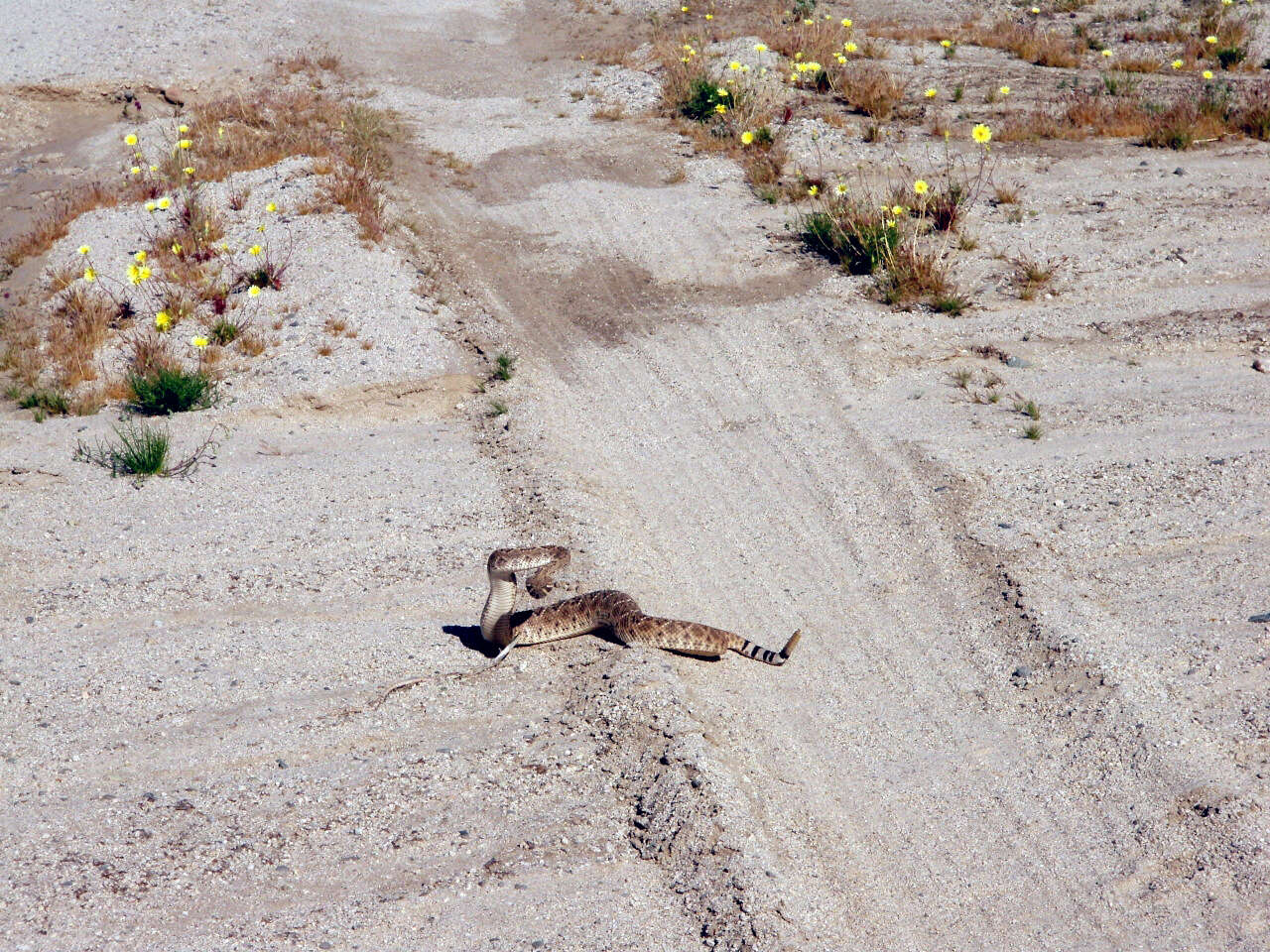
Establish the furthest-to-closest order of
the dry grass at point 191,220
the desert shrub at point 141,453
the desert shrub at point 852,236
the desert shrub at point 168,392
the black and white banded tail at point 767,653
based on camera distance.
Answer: the desert shrub at point 852,236 < the dry grass at point 191,220 < the desert shrub at point 168,392 < the desert shrub at point 141,453 < the black and white banded tail at point 767,653

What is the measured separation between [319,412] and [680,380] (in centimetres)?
317

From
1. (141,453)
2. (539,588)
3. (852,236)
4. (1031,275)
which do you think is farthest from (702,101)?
(539,588)

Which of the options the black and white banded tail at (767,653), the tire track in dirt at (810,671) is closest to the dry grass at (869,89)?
the tire track in dirt at (810,671)

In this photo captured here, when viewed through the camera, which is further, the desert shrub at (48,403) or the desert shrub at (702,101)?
the desert shrub at (702,101)

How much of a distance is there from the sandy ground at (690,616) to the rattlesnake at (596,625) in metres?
0.13

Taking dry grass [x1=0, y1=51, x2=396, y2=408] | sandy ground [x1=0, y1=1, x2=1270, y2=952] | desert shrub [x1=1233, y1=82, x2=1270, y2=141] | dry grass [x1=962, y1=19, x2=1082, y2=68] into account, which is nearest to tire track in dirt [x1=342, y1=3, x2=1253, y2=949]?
sandy ground [x1=0, y1=1, x2=1270, y2=952]

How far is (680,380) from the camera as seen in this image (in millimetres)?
9789

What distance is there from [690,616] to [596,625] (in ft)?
2.18

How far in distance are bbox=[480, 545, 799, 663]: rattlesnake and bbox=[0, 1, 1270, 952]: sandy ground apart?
5.2 inches

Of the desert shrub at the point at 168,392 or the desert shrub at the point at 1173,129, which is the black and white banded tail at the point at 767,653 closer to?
the desert shrub at the point at 168,392

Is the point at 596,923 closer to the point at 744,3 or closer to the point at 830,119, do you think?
the point at 830,119

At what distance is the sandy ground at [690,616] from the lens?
462 cm

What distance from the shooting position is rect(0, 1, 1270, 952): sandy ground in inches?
182

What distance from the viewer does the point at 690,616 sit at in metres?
6.59
